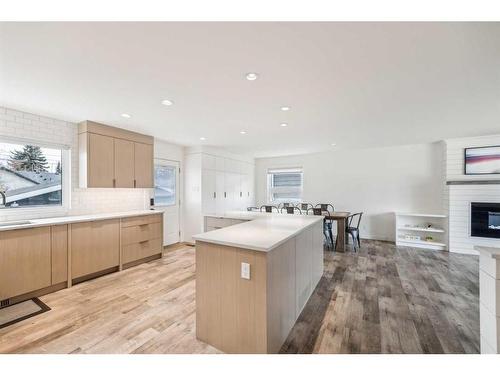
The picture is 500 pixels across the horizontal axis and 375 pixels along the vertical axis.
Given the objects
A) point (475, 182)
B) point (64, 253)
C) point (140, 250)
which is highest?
point (475, 182)

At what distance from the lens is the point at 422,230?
5008mm

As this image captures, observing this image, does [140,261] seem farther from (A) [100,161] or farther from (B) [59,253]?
(A) [100,161]

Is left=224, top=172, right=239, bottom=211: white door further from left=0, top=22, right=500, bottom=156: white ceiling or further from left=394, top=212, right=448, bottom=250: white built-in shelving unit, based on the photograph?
left=394, top=212, right=448, bottom=250: white built-in shelving unit

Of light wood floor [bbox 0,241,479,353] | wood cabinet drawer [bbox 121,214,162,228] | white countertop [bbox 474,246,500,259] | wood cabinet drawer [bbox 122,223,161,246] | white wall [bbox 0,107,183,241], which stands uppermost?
white wall [bbox 0,107,183,241]

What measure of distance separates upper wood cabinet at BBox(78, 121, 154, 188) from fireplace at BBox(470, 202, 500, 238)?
6.54 meters

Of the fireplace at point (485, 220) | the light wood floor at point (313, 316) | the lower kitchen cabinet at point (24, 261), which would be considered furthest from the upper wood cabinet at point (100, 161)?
the fireplace at point (485, 220)

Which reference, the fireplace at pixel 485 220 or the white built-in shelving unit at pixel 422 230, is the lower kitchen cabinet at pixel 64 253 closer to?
the white built-in shelving unit at pixel 422 230

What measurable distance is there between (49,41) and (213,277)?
2135 mm

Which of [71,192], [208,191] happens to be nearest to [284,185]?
[208,191]

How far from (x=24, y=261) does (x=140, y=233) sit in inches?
58.1

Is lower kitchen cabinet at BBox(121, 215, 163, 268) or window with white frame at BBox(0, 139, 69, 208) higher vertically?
window with white frame at BBox(0, 139, 69, 208)

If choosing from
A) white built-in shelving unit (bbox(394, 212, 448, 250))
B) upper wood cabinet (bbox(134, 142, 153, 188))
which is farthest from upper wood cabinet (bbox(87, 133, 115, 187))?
white built-in shelving unit (bbox(394, 212, 448, 250))

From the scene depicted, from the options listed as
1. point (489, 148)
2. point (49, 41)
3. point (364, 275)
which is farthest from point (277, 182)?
point (49, 41)

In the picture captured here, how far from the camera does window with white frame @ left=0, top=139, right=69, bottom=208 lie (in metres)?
2.93
